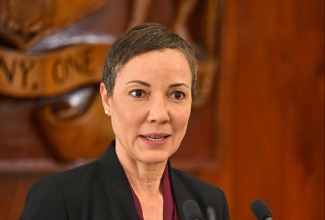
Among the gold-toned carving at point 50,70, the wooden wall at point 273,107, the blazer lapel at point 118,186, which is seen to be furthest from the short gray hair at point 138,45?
the wooden wall at point 273,107

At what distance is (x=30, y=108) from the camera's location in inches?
97.0

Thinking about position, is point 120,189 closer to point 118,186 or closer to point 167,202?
point 118,186

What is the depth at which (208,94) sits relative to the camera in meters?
2.79

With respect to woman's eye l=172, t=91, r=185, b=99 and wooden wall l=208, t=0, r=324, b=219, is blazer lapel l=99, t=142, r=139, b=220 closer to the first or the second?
woman's eye l=172, t=91, r=185, b=99

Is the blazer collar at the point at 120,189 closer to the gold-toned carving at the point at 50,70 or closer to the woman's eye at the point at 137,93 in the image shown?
the woman's eye at the point at 137,93

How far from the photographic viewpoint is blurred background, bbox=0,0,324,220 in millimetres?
2441

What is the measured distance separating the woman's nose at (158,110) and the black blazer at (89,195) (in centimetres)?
16

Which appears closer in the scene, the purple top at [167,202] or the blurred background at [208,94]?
Answer: the purple top at [167,202]

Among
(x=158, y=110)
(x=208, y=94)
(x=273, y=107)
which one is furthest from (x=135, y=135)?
(x=273, y=107)

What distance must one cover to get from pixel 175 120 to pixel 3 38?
1293 millimetres

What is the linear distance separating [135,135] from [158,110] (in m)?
0.08

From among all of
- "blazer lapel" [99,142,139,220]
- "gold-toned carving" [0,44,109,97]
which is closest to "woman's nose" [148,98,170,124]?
A: "blazer lapel" [99,142,139,220]

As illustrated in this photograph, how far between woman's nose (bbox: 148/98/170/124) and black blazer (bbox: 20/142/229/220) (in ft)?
0.51

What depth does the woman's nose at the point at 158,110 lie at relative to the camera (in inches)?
48.5
